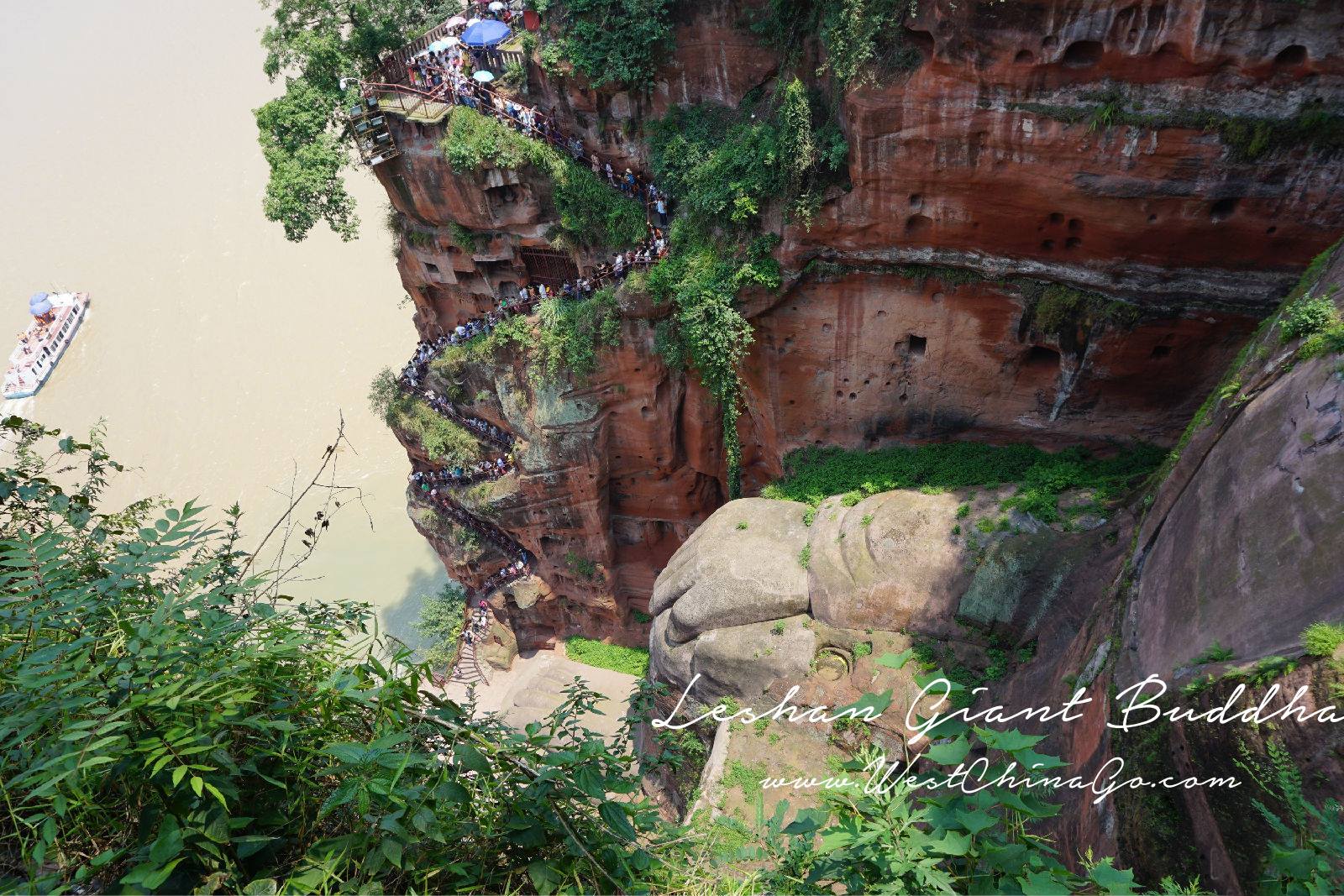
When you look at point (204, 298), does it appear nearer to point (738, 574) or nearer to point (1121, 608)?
point (738, 574)

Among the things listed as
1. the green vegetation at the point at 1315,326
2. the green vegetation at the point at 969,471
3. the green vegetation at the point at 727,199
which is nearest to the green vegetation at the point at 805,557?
the green vegetation at the point at 969,471

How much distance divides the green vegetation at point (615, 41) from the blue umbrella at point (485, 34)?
1.84m

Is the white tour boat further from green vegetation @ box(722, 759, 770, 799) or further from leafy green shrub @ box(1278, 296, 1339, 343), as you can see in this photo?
leafy green shrub @ box(1278, 296, 1339, 343)

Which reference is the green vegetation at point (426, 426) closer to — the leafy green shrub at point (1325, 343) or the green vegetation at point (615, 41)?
the green vegetation at point (615, 41)

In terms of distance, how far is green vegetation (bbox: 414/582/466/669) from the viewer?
80.9 feet

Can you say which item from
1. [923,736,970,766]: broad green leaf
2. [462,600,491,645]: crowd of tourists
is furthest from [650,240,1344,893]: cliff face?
[462,600,491,645]: crowd of tourists

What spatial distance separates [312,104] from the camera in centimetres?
1908

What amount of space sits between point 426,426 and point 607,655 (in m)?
8.00

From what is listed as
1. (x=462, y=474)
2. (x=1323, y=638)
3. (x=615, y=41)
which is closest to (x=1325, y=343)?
(x=1323, y=638)

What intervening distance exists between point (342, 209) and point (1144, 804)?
19.1 metres

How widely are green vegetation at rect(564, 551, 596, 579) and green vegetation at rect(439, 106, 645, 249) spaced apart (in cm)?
820

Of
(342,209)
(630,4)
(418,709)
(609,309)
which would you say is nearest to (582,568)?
(609,309)

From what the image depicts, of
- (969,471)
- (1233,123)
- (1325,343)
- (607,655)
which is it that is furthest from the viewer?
(607,655)

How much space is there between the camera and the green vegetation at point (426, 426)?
21594 millimetres
